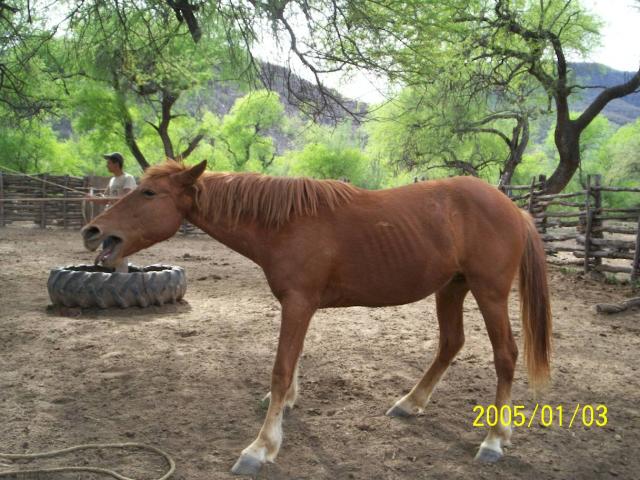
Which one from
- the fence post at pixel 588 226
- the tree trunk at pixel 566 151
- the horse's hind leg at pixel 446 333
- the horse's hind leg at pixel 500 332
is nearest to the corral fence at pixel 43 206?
the tree trunk at pixel 566 151

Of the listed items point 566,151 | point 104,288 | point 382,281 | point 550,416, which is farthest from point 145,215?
point 566,151

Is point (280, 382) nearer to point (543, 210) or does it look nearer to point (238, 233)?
point (238, 233)

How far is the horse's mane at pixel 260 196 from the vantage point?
2979 mm

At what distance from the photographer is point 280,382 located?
2.73 m

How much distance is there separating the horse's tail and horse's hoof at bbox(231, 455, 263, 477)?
192 cm

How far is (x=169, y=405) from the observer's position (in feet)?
11.1

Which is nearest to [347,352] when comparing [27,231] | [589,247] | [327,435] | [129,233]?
[327,435]

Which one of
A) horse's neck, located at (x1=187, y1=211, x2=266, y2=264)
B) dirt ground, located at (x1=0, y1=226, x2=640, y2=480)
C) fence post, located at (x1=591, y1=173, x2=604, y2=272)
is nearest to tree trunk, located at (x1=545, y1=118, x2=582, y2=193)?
fence post, located at (x1=591, y1=173, x2=604, y2=272)

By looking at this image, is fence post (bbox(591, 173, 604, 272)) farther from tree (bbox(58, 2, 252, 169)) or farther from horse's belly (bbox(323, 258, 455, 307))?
horse's belly (bbox(323, 258, 455, 307))

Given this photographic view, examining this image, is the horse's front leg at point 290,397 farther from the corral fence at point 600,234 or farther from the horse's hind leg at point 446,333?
the corral fence at point 600,234

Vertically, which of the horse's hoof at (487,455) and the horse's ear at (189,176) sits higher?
the horse's ear at (189,176)

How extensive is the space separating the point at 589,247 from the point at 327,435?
30.7ft

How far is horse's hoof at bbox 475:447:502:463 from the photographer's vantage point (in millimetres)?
2775

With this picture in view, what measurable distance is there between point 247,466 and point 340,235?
1.39 metres
